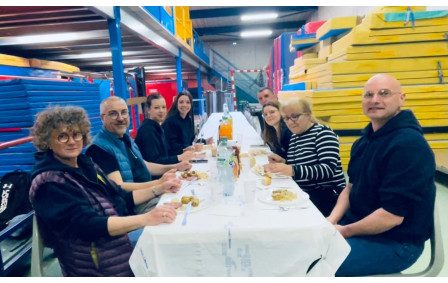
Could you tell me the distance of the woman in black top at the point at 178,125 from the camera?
390cm

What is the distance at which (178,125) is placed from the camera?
158 inches

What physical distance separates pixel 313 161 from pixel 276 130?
0.91m

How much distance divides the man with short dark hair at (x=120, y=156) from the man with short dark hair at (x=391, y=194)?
1.18 m

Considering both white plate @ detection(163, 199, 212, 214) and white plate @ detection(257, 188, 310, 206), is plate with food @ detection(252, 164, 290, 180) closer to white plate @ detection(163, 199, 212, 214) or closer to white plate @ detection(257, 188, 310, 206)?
white plate @ detection(257, 188, 310, 206)

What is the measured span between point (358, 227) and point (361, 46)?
3.83 metres

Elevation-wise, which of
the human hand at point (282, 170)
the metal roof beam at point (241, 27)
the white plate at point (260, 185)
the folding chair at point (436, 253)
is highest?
the metal roof beam at point (241, 27)

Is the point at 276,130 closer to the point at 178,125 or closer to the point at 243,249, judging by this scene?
the point at 178,125

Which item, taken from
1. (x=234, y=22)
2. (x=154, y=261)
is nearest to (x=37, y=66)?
(x=154, y=261)

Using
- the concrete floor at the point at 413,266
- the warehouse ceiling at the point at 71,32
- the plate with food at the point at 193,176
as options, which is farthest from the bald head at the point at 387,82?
the warehouse ceiling at the point at 71,32

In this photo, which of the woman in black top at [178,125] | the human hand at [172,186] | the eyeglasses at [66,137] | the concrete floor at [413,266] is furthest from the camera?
the woman in black top at [178,125]

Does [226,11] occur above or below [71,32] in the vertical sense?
above

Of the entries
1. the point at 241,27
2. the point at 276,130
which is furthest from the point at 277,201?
the point at 241,27

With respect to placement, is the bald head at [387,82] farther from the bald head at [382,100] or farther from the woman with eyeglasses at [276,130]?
the woman with eyeglasses at [276,130]

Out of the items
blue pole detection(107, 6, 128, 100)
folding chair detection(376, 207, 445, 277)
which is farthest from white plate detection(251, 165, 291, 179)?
blue pole detection(107, 6, 128, 100)
